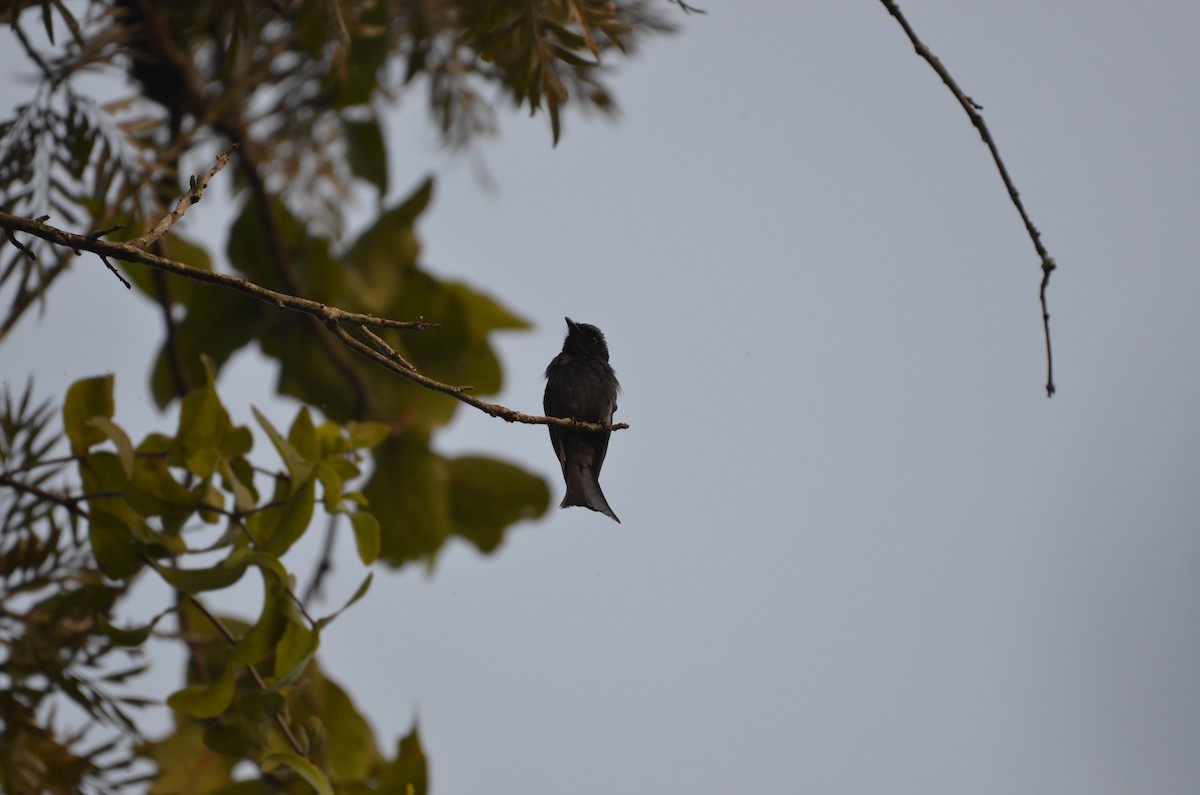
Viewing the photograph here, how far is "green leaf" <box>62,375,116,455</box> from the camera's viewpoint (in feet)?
Result: 9.23

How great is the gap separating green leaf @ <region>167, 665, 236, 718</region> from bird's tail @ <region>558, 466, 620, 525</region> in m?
0.90

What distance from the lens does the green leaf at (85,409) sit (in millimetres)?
2812

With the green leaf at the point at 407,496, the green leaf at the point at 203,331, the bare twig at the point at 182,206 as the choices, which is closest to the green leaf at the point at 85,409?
the bare twig at the point at 182,206

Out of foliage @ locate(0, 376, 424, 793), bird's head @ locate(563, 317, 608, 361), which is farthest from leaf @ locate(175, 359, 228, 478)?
bird's head @ locate(563, 317, 608, 361)

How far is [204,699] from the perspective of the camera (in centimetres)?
257

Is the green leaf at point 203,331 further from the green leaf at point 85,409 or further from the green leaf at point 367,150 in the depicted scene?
the green leaf at point 85,409

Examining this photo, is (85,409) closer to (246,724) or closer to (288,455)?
(288,455)

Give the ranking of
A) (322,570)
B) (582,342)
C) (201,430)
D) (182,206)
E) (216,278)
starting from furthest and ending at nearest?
1. (322,570)
2. (582,342)
3. (201,430)
4. (182,206)
5. (216,278)

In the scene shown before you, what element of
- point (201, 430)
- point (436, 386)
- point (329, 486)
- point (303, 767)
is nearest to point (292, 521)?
point (329, 486)

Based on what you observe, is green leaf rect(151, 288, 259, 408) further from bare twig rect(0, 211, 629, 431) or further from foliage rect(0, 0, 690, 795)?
bare twig rect(0, 211, 629, 431)

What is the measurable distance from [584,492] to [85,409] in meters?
1.33

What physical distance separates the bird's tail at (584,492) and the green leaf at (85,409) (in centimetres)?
119

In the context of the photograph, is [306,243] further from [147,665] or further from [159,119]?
[147,665]

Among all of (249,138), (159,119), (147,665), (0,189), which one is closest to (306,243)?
(249,138)
